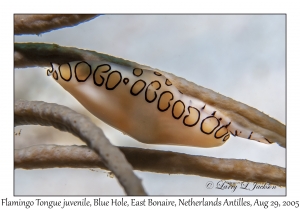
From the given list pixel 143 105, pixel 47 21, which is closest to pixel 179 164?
pixel 143 105

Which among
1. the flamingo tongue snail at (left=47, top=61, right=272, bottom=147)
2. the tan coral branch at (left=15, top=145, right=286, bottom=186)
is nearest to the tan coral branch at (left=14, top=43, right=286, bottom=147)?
the flamingo tongue snail at (left=47, top=61, right=272, bottom=147)

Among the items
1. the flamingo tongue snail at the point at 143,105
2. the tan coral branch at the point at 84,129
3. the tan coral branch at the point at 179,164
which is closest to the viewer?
the tan coral branch at the point at 84,129

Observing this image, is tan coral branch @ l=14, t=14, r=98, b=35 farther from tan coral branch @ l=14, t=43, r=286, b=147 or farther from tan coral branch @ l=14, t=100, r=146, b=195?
tan coral branch @ l=14, t=100, r=146, b=195

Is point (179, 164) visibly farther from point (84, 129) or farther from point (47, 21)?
point (47, 21)

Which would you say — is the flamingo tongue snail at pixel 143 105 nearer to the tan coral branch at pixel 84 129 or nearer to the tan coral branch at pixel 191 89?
the tan coral branch at pixel 191 89

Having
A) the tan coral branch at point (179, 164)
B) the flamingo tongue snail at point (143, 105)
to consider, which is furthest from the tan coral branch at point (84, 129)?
the flamingo tongue snail at point (143, 105)

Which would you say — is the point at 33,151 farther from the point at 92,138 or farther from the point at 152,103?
the point at 152,103

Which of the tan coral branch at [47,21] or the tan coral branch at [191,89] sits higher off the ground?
the tan coral branch at [47,21]

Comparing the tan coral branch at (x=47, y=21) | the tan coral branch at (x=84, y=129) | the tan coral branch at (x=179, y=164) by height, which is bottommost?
the tan coral branch at (x=179, y=164)
